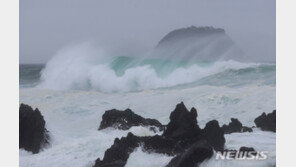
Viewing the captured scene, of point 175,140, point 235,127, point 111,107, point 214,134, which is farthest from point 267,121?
point 111,107

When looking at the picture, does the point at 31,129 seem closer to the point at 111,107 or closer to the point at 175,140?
the point at 111,107

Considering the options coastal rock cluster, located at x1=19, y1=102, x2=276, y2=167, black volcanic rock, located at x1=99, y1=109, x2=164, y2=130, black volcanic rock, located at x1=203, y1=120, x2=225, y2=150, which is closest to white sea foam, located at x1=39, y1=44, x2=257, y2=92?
black volcanic rock, located at x1=99, y1=109, x2=164, y2=130

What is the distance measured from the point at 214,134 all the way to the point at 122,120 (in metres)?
2.07

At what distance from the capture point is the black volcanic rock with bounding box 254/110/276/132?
6.33 m

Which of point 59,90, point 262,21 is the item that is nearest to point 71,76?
point 59,90

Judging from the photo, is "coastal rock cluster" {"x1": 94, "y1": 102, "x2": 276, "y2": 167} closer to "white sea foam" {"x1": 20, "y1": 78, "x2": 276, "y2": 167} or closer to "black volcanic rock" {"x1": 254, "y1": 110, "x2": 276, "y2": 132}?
"white sea foam" {"x1": 20, "y1": 78, "x2": 276, "y2": 167}

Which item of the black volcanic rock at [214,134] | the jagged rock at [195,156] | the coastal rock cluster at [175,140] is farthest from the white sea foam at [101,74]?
the jagged rock at [195,156]

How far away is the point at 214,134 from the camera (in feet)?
19.8

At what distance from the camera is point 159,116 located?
7.41 m

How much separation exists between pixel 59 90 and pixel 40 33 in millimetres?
1599

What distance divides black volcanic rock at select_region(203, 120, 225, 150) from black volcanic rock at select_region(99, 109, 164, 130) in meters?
1.66

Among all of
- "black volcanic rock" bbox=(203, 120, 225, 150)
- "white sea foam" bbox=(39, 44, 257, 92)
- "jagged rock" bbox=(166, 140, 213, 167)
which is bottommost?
"jagged rock" bbox=(166, 140, 213, 167)

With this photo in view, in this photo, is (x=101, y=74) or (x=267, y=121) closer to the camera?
(x=267, y=121)

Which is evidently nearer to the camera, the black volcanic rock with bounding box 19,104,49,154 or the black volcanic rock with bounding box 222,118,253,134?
the black volcanic rock with bounding box 222,118,253,134
